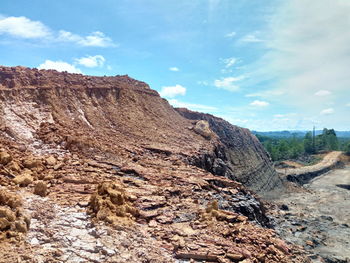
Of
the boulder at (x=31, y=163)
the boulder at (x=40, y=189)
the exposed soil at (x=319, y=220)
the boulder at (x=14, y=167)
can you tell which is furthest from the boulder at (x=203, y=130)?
the boulder at (x=40, y=189)

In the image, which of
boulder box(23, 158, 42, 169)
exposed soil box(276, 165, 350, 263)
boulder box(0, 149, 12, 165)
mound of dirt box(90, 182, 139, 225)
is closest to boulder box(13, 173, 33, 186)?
boulder box(0, 149, 12, 165)

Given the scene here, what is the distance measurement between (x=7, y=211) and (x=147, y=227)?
390cm

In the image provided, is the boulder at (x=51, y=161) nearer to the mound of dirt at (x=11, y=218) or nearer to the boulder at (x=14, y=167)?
the boulder at (x=14, y=167)

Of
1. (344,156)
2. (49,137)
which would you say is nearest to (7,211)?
(49,137)

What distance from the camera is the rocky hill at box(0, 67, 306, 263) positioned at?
6.99m

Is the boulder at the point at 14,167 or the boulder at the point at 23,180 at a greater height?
the boulder at the point at 14,167

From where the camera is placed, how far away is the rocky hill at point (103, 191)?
6.99 m

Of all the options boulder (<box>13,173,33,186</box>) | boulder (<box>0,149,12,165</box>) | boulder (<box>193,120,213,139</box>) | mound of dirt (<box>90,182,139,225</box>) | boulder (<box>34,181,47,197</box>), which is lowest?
mound of dirt (<box>90,182,139,225</box>)

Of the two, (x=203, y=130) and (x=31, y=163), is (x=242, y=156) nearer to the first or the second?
(x=203, y=130)

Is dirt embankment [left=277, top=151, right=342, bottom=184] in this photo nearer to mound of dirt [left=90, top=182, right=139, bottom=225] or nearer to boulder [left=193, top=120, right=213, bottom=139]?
boulder [left=193, top=120, right=213, bottom=139]

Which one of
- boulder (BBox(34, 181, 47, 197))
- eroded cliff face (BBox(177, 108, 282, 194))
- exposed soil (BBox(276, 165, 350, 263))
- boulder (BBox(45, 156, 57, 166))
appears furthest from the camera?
eroded cliff face (BBox(177, 108, 282, 194))

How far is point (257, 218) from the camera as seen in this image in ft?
48.6

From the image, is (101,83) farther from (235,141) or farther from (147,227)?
(235,141)

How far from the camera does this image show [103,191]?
30.4ft
